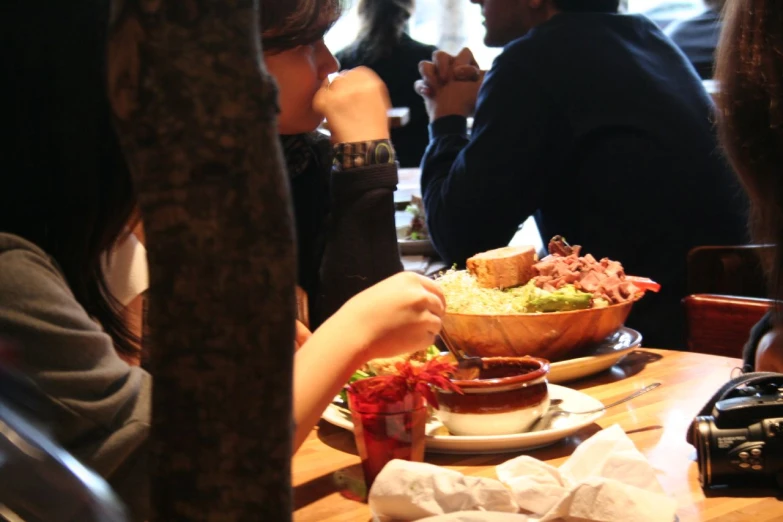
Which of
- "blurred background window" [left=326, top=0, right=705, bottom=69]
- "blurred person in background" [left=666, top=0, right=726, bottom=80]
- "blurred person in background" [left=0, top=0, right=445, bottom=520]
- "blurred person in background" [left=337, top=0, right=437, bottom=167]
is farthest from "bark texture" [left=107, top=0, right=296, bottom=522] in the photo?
"blurred background window" [left=326, top=0, right=705, bottom=69]

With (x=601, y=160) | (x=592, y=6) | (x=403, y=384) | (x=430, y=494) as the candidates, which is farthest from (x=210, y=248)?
(x=592, y=6)

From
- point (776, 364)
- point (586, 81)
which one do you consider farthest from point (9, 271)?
point (586, 81)

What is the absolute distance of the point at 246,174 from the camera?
35 centimetres

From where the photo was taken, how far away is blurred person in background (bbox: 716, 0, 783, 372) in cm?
139

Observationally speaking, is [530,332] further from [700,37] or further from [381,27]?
[381,27]

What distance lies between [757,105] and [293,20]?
0.90 m

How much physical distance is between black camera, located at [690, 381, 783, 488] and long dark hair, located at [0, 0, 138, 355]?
73 centimetres

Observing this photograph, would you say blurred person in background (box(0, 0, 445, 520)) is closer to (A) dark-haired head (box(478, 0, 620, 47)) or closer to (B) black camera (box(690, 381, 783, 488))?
(B) black camera (box(690, 381, 783, 488))

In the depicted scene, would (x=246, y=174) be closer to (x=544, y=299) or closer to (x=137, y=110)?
(x=137, y=110)

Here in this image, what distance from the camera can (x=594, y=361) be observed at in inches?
59.9

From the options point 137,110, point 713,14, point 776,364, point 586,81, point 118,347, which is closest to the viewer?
point 137,110

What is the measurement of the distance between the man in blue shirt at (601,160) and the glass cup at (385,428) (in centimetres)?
140

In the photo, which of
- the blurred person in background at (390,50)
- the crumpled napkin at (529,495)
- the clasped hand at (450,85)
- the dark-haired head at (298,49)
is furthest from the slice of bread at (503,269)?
the blurred person in background at (390,50)

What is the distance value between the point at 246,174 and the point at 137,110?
0.15 feet
